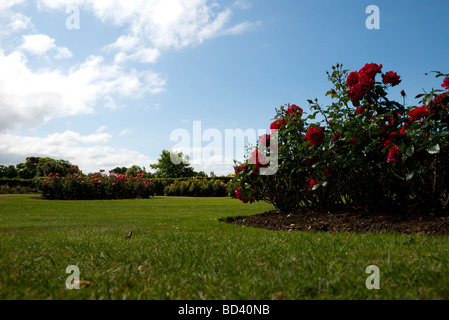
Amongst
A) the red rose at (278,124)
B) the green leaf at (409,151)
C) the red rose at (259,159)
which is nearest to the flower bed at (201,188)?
the red rose at (259,159)

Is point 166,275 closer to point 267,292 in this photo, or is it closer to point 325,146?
point 267,292

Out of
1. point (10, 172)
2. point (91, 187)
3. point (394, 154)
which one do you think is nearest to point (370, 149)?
point (394, 154)

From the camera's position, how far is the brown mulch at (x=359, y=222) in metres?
3.78

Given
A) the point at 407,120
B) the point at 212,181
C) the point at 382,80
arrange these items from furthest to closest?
the point at 212,181 < the point at 382,80 < the point at 407,120

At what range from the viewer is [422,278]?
75.5 inches

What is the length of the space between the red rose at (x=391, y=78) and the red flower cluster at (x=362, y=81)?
0.47ft

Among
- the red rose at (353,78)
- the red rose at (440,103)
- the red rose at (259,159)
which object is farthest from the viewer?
the red rose at (259,159)

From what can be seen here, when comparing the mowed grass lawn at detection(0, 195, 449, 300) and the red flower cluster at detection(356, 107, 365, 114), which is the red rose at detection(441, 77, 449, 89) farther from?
the mowed grass lawn at detection(0, 195, 449, 300)

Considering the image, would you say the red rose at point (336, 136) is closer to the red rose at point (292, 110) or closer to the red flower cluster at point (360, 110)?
the red flower cluster at point (360, 110)

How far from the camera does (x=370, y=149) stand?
419cm

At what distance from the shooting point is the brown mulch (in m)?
3.78

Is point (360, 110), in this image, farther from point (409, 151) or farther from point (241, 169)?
point (241, 169)

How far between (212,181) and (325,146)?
18529 millimetres
